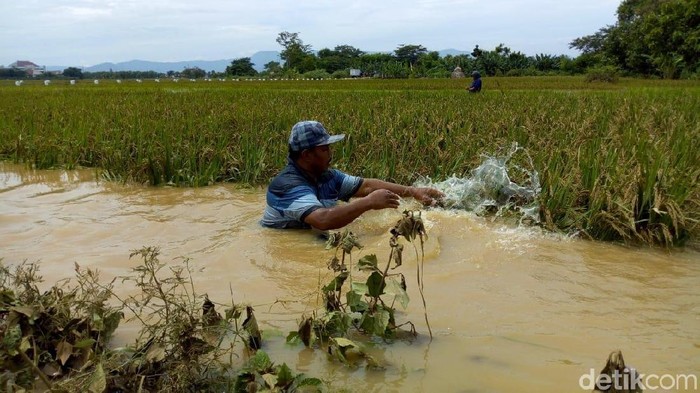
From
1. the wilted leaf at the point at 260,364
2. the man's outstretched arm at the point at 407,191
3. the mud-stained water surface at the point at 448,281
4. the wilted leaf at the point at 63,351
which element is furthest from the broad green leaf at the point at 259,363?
the man's outstretched arm at the point at 407,191

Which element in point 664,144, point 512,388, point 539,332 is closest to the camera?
point 512,388

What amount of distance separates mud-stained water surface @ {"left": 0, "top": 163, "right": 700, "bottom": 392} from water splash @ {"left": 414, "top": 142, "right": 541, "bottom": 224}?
0.17m

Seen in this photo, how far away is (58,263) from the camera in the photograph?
11.2ft

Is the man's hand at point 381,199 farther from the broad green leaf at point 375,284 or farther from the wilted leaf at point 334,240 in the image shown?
the broad green leaf at point 375,284

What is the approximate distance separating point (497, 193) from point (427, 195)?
0.51 metres

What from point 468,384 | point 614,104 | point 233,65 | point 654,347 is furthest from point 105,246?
point 233,65

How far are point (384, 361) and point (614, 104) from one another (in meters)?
7.89

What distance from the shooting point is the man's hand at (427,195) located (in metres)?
4.17

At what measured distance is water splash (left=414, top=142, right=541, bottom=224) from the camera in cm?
408

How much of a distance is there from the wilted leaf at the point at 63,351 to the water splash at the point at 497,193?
2795 millimetres

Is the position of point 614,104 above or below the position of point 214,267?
above

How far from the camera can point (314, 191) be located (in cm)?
381

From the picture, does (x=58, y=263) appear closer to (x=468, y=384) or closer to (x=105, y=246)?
(x=105, y=246)

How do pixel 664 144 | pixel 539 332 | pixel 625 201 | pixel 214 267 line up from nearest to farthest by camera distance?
pixel 539 332, pixel 214 267, pixel 625 201, pixel 664 144
